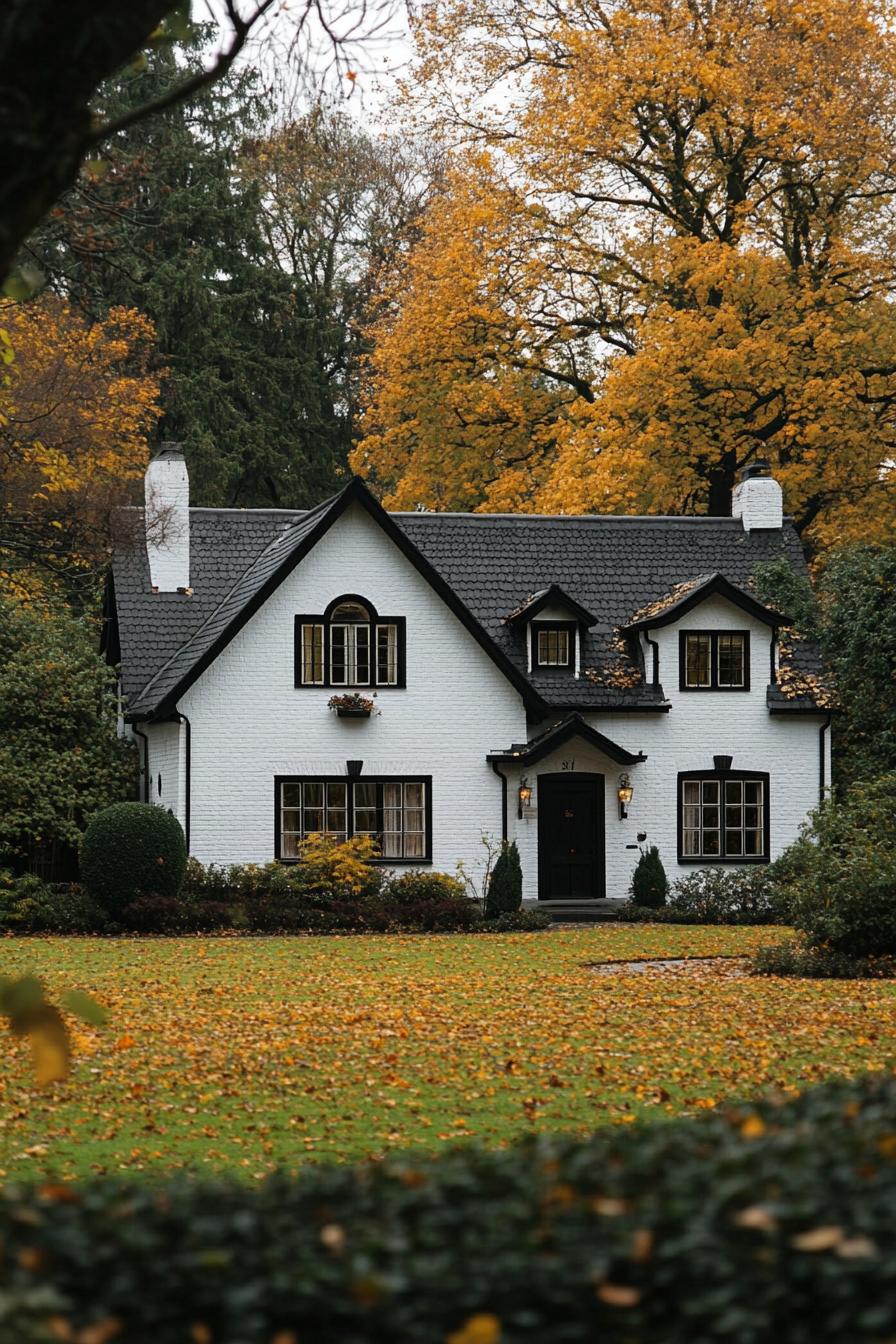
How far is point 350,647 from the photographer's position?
28500 mm

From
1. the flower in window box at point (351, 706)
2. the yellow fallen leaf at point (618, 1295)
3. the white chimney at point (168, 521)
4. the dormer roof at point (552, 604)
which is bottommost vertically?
the yellow fallen leaf at point (618, 1295)

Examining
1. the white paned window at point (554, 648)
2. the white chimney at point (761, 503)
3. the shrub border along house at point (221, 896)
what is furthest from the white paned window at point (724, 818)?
the white chimney at point (761, 503)

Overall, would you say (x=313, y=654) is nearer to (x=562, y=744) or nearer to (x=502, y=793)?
(x=502, y=793)

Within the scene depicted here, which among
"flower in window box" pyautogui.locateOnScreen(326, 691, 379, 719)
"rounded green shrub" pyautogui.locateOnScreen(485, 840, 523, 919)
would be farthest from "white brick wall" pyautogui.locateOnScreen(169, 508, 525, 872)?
"rounded green shrub" pyautogui.locateOnScreen(485, 840, 523, 919)

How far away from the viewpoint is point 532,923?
85.4ft

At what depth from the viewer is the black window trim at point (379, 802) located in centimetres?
2798

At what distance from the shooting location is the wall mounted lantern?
95.1 ft

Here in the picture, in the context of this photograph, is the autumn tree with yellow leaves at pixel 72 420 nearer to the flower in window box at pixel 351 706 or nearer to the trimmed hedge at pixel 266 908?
the flower in window box at pixel 351 706

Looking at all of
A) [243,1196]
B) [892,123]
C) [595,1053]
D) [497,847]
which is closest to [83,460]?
[497,847]

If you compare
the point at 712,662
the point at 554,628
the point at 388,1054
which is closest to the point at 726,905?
the point at 712,662

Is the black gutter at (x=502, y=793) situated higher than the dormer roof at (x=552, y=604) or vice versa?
the dormer roof at (x=552, y=604)

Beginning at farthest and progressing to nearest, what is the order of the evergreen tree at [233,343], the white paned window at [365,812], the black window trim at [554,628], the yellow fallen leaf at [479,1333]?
the evergreen tree at [233,343] → the black window trim at [554,628] → the white paned window at [365,812] → the yellow fallen leaf at [479,1333]

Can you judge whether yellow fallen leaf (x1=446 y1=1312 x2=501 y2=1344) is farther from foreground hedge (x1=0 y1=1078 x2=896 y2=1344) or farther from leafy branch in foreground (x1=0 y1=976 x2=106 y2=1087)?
leafy branch in foreground (x1=0 y1=976 x2=106 y2=1087)

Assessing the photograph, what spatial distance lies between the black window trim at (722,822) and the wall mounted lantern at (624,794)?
100 centimetres
